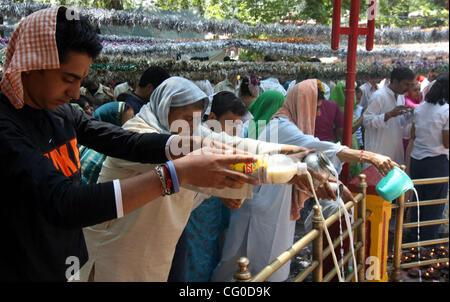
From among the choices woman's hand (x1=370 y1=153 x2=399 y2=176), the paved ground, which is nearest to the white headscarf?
woman's hand (x1=370 y1=153 x2=399 y2=176)

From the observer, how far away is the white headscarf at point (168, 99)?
1.87 m

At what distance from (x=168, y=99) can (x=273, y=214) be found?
1.26 m

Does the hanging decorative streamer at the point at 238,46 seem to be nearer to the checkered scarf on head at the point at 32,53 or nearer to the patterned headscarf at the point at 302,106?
the patterned headscarf at the point at 302,106

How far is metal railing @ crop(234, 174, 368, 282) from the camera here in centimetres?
127

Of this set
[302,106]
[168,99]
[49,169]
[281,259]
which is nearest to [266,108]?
[302,106]

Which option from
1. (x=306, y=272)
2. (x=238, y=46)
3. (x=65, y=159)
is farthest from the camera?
(x=238, y=46)

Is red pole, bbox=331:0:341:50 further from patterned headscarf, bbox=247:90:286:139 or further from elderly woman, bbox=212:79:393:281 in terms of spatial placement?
patterned headscarf, bbox=247:90:286:139

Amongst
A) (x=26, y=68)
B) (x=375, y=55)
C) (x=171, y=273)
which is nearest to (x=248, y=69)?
(x=375, y=55)

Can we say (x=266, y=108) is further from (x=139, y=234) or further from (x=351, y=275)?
(x=139, y=234)

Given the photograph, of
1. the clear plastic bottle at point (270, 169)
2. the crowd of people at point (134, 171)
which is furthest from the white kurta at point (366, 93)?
the clear plastic bottle at point (270, 169)

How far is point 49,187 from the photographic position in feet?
3.11

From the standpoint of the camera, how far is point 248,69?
16.6 feet

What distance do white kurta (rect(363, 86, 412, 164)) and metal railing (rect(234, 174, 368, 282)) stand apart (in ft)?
7.42

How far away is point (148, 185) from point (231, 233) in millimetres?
1911
